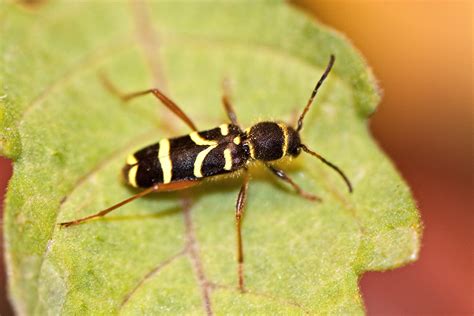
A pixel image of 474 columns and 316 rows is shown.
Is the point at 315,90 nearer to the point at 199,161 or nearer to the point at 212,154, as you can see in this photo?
the point at 212,154

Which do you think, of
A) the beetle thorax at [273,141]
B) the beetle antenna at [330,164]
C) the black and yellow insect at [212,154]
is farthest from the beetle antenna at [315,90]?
the beetle antenna at [330,164]

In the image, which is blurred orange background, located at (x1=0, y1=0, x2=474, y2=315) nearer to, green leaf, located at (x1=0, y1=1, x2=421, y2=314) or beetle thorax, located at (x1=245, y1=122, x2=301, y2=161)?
green leaf, located at (x1=0, y1=1, x2=421, y2=314)

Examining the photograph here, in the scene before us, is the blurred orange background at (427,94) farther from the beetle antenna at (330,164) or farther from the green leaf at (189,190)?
the beetle antenna at (330,164)

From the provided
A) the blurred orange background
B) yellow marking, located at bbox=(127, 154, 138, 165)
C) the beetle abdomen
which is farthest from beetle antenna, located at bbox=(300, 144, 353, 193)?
the blurred orange background

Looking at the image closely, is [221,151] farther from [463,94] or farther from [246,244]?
[463,94]

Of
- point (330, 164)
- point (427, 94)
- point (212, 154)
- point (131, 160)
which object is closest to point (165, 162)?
point (131, 160)

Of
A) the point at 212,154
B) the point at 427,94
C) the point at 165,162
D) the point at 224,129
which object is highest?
the point at 427,94
